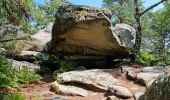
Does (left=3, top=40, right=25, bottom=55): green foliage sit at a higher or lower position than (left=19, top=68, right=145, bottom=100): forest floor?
higher

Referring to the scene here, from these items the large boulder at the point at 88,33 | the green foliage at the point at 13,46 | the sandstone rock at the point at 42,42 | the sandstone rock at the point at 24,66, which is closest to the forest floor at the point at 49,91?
the sandstone rock at the point at 24,66

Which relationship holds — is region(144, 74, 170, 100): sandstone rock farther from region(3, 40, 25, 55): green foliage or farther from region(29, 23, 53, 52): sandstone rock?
region(3, 40, 25, 55): green foliage

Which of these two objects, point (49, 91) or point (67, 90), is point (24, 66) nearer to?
point (49, 91)

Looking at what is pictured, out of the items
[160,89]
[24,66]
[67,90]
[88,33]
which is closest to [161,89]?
[160,89]

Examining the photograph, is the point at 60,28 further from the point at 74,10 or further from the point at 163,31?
the point at 163,31

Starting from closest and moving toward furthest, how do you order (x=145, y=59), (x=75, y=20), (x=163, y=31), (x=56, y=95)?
1. (x=56, y=95)
2. (x=75, y=20)
3. (x=145, y=59)
4. (x=163, y=31)

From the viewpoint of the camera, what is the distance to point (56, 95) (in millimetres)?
10484

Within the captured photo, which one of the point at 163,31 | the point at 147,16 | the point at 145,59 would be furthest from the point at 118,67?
the point at 147,16

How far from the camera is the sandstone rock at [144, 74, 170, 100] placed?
580cm

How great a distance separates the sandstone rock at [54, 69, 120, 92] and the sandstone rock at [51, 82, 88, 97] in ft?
1.10

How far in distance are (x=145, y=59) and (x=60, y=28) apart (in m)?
3.74

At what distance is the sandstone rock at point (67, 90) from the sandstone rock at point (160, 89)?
4.38 m

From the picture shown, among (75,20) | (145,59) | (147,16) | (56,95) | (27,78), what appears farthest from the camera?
(147,16)

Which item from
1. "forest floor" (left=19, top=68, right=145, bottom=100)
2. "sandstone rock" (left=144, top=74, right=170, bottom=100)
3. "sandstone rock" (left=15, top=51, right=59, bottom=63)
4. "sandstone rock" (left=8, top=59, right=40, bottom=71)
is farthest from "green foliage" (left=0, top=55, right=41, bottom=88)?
"sandstone rock" (left=144, top=74, right=170, bottom=100)
